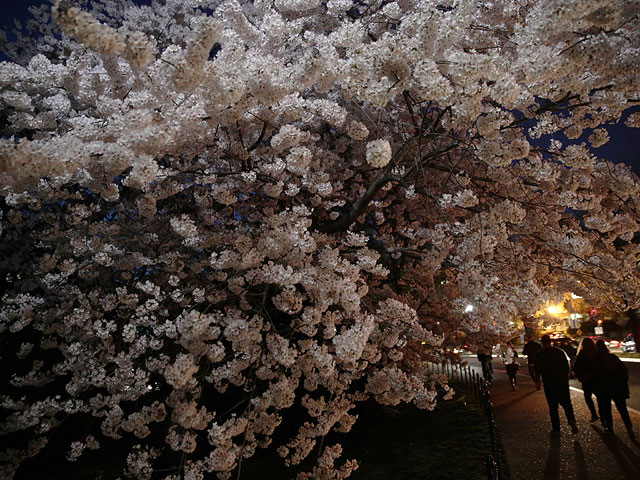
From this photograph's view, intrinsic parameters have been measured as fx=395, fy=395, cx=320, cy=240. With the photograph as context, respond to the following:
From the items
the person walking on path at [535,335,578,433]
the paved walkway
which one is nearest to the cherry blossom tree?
the person walking on path at [535,335,578,433]

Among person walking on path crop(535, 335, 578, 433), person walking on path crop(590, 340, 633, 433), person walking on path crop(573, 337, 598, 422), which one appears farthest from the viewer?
person walking on path crop(573, 337, 598, 422)

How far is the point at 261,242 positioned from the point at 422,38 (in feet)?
8.54

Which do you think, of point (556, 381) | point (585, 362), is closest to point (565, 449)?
point (556, 381)

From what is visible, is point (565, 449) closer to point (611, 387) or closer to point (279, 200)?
point (611, 387)

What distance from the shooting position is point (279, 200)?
778 cm

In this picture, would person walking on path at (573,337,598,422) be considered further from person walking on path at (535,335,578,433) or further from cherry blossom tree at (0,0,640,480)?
cherry blossom tree at (0,0,640,480)

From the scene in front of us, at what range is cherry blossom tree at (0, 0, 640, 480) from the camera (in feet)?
10.3

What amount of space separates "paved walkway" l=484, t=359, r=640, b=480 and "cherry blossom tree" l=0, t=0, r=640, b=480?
1.54 meters

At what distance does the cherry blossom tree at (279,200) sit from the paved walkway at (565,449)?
60.7 inches

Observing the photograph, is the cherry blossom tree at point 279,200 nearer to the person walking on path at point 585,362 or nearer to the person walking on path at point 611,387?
the person walking on path at point 611,387

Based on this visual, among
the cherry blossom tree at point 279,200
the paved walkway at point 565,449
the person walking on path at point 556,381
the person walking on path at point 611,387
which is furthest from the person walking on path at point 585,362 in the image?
the cherry blossom tree at point 279,200

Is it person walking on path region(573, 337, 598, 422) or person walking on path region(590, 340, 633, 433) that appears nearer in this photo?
person walking on path region(590, 340, 633, 433)

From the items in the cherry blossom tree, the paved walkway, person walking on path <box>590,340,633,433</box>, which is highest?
the cherry blossom tree

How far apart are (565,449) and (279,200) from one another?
20.9 feet
